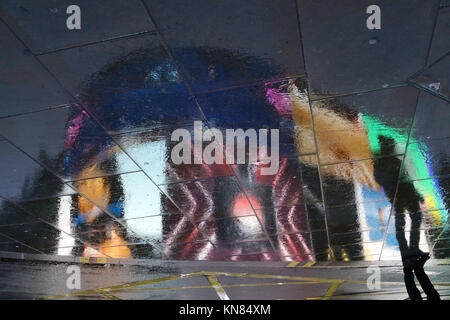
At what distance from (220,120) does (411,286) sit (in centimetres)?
665

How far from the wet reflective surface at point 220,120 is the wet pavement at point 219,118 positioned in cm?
2

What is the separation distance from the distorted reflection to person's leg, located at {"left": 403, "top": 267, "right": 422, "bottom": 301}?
0.54 m

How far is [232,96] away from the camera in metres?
4.16

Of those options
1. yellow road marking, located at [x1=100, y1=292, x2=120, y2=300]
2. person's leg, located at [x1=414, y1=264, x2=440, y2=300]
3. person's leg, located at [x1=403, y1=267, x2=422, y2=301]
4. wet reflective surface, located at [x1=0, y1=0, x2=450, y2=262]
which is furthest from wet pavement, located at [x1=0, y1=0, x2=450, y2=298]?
yellow road marking, located at [x1=100, y1=292, x2=120, y2=300]

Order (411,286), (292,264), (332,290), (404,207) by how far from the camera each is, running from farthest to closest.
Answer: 1. (332,290)
2. (292,264)
3. (411,286)
4. (404,207)

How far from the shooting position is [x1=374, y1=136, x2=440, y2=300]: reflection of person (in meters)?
5.47

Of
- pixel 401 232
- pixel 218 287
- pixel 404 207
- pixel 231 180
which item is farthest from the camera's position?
pixel 218 287

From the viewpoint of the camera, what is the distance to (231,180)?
19.0 feet

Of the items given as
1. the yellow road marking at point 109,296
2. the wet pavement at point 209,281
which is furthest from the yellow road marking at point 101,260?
the yellow road marking at point 109,296

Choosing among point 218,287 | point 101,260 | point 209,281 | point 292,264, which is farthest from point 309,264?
point 101,260

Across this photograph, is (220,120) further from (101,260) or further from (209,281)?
(209,281)

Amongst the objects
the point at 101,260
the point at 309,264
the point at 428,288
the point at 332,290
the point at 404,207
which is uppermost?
the point at 404,207
